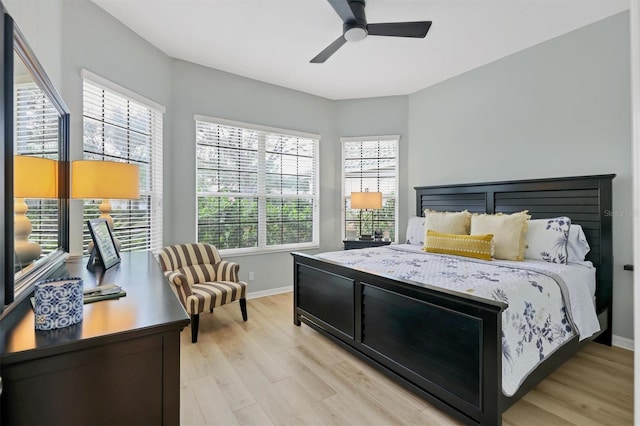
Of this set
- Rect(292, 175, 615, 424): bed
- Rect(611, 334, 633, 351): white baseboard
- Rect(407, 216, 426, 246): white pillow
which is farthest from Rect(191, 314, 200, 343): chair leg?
Rect(611, 334, 633, 351): white baseboard

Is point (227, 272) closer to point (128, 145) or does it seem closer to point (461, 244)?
point (128, 145)

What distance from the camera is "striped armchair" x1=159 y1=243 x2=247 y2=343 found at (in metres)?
2.73

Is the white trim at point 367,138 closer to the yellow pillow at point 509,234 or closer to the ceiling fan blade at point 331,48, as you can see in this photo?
the ceiling fan blade at point 331,48

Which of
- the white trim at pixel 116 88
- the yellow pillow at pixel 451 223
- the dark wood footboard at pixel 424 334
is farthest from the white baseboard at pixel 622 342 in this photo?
the white trim at pixel 116 88

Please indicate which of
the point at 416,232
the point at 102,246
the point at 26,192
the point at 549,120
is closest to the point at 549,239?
the point at 549,120

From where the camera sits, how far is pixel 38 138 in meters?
1.40

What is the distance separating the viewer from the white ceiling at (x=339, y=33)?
2.62 metres

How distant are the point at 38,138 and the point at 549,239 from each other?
12.0ft

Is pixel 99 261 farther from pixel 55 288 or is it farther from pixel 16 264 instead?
pixel 55 288

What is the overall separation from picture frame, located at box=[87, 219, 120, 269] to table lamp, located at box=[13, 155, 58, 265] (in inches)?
12.9

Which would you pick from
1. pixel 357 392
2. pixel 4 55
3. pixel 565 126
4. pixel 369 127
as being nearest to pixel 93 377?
pixel 4 55

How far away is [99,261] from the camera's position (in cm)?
183

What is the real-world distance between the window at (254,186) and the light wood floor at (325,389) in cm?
156

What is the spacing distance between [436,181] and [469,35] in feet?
5.93
